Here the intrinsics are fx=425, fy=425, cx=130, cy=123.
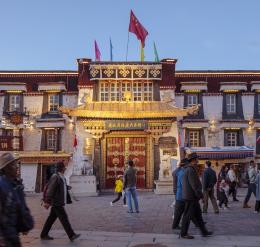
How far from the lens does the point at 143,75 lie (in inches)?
1152

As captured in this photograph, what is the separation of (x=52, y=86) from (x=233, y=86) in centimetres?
1320

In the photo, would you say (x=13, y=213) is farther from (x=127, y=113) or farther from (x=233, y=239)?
(x=127, y=113)

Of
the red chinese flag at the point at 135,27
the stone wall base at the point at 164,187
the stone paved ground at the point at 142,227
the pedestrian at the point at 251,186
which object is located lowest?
the stone paved ground at the point at 142,227

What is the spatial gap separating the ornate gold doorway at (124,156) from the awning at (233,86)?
7016 mm

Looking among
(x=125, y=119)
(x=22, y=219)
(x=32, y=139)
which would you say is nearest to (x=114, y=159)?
(x=125, y=119)

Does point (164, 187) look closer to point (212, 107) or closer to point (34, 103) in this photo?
point (212, 107)

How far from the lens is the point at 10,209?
5.13 metres

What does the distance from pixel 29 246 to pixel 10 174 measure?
12.1ft

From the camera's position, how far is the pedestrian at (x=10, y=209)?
4.96m

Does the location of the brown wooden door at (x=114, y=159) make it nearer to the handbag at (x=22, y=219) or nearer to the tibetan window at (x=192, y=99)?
the tibetan window at (x=192, y=99)

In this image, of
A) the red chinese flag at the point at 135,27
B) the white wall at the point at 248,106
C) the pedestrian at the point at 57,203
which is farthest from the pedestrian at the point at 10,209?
the white wall at the point at 248,106

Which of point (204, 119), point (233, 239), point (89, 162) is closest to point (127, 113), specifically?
point (89, 162)

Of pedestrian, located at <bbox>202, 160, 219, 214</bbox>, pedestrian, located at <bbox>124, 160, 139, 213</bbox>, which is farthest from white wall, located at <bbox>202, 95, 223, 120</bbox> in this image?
pedestrian, located at <bbox>124, 160, 139, 213</bbox>

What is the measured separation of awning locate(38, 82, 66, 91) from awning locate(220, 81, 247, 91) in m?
11.6
